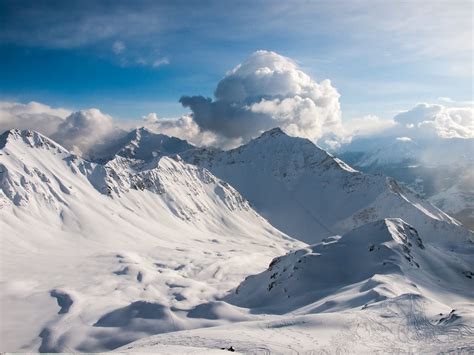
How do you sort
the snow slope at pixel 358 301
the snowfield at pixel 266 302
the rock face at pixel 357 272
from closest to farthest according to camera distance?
the snow slope at pixel 358 301
the snowfield at pixel 266 302
the rock face at pixel 357 272

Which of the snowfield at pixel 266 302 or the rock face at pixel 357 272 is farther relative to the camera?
the rock face at pixel 357 272

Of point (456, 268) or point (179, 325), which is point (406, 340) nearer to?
point (179, 325)

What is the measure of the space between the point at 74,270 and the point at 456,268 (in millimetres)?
129638

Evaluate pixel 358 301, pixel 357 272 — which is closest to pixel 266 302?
pixel 357 272

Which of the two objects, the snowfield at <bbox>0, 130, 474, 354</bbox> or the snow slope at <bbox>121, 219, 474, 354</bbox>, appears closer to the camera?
the snow slope at <bbox>121, 219, 474, 354</bbox>

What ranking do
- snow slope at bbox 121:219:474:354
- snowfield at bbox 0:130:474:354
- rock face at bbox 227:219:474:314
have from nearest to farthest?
snow slope at bbox 121:219:474:354 < snowfield at bbox 0:130:474:354 < rock face at bbox 227:219:474:314

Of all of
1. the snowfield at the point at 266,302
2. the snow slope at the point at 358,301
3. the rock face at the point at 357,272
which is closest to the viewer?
the snow slope at the point at 358,301

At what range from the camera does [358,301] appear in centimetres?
7106

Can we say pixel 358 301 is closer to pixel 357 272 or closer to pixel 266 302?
pixel 357 272

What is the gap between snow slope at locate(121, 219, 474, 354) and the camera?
47.0 m

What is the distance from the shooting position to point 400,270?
92.3 m

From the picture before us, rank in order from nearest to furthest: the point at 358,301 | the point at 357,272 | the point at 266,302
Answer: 1. the point at 358,301
2. the point at 266,302
3. the point at 357,272

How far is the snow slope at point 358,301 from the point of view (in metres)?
47.0

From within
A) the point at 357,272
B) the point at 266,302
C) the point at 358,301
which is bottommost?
the point at 266,302
